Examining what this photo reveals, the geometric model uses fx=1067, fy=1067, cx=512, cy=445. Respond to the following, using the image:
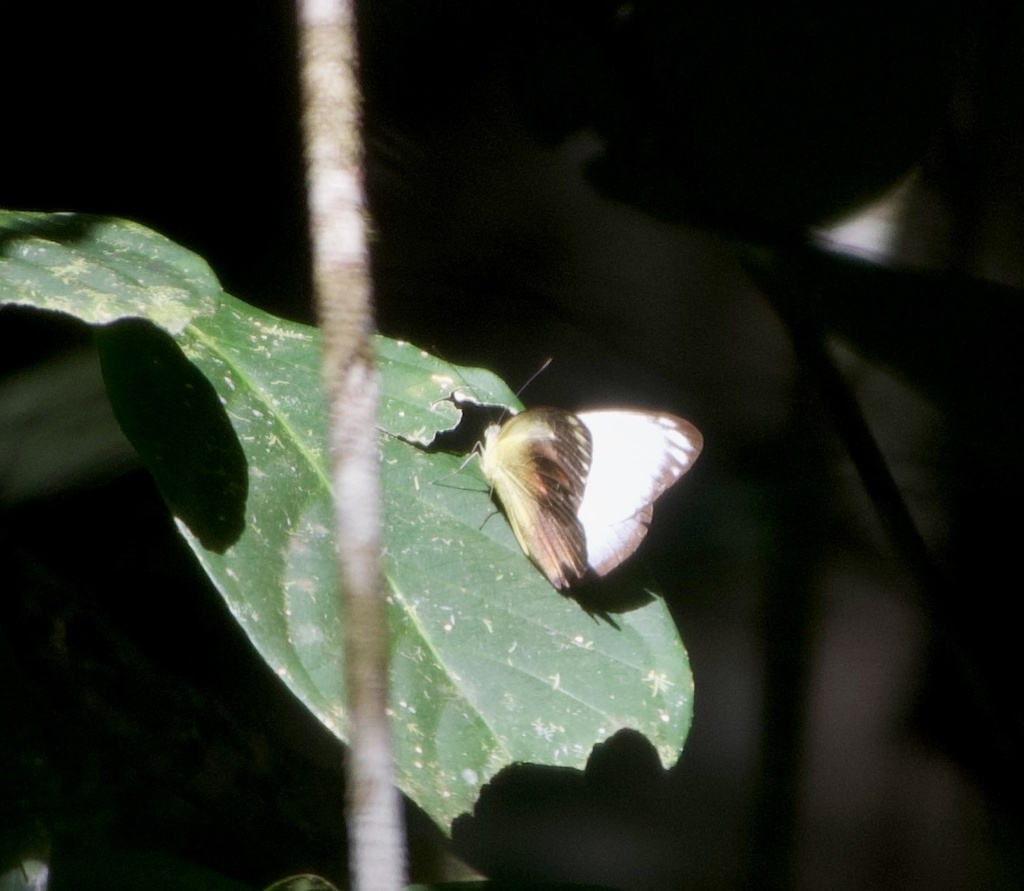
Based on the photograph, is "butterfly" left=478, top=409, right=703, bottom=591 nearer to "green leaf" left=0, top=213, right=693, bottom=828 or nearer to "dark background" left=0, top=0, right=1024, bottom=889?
"green leaf" left=0, top=213, right=693, bottom=828

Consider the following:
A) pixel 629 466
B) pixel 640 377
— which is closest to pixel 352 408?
pixel 629 466

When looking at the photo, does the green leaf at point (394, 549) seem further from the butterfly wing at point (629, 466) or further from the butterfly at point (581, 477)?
the butterfly wing at point (629, 466)

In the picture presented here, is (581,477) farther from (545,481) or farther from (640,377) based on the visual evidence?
(640,377)

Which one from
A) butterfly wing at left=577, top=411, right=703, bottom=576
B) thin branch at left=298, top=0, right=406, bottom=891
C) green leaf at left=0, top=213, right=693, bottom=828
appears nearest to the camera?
thin branch at left=298, top=0, right=406, bottom=891

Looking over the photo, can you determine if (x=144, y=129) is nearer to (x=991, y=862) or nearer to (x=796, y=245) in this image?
(x=796, y=245)

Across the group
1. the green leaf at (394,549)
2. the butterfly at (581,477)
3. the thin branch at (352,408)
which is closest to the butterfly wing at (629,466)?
the butterfly at (581,477)

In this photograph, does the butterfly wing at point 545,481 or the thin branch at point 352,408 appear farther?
the butterfly wing at point 545,481

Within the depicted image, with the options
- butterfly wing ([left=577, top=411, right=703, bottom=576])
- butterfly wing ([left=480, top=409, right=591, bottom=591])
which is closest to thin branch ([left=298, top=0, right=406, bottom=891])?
Result: butterfly wing ([left=480, top=409, right=591, bottom=591])

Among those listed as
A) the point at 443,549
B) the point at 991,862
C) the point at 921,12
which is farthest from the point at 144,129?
the point at 991,862
